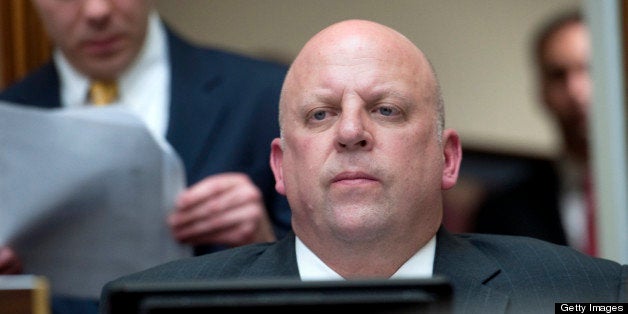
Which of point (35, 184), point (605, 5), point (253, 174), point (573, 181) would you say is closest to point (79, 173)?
point (35, 184)

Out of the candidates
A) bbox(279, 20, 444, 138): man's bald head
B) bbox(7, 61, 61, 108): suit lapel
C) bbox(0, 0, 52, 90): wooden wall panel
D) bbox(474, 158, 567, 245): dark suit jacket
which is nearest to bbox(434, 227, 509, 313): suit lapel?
bbox(279, 20, 444, 138): man's bald head

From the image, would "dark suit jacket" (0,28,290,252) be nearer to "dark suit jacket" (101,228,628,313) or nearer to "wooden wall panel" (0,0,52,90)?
"dark suit jacket" (101,228,628,313)

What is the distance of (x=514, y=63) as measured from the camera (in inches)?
206

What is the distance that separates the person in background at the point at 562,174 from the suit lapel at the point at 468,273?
1.47 m

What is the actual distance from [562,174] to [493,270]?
216cm

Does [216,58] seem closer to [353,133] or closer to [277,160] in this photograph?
[277,160]

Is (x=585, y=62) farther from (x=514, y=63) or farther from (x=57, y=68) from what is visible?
(x=57, y=68)

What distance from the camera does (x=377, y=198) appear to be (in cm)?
232

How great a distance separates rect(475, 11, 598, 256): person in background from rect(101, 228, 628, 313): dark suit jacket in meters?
1.45

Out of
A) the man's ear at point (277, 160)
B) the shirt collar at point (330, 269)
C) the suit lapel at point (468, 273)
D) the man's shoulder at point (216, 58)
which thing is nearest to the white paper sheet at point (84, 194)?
the man's shoulder at point (216, 58)

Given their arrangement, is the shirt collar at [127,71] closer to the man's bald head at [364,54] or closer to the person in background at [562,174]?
the man's bald head at [364,54]

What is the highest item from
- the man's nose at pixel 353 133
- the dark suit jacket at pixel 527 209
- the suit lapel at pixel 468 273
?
the man's nose at pixel 353 133

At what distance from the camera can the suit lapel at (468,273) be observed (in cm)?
233

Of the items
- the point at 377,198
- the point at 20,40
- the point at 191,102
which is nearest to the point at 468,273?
the point at 377,198
